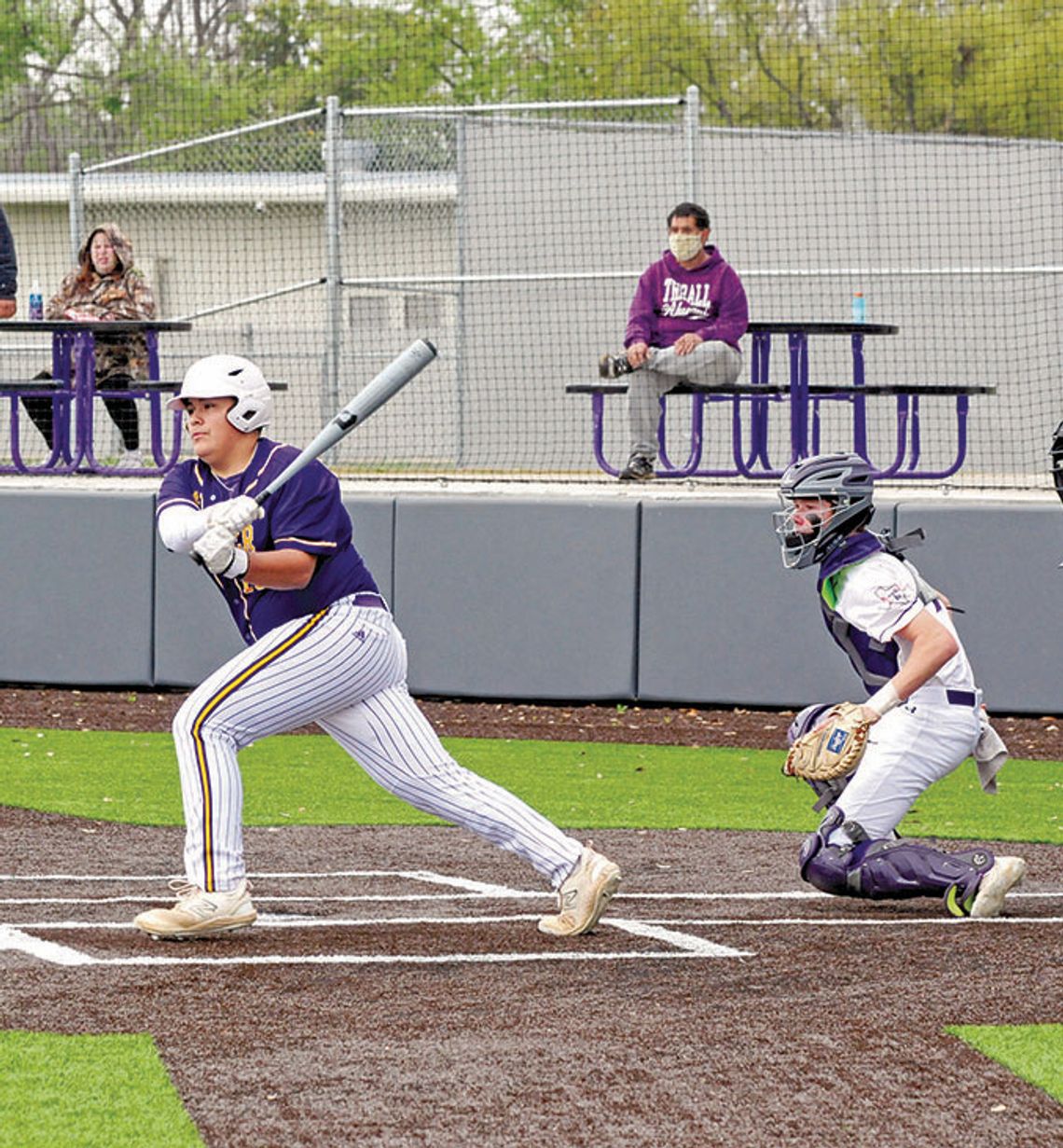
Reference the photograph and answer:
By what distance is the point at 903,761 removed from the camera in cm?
634

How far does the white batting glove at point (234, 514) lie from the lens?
5.39 m

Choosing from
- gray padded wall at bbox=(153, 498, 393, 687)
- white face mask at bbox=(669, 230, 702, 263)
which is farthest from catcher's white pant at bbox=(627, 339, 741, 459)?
gray padded wall at bbox=(153, 498, 393, 687)

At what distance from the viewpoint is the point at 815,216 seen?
60.2ft

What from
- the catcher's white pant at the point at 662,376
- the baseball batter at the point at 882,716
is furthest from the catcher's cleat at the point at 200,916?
the catcher's white pant at the point at 662,376

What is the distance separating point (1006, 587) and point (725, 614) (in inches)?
62.5

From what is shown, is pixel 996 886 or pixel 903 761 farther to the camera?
pixel 903 761

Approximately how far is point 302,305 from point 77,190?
5091 millimetres

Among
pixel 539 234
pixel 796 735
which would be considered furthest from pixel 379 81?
pixel 796 735

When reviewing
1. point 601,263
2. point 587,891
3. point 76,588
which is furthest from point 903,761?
point 601,263

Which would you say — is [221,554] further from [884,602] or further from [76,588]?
[76,588]

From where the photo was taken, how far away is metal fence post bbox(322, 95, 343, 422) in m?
13.3

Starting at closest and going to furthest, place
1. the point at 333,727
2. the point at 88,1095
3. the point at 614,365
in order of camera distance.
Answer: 1. the point at 88,1095
2. the point at 333,727
3. the point at 614,365

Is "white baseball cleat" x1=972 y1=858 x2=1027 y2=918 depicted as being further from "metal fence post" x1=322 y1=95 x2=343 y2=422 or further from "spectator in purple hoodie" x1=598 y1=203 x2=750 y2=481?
"metal fence post" x1=322 y1=95 x2=343 y2=422

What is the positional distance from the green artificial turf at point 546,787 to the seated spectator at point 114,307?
2.88 metres
